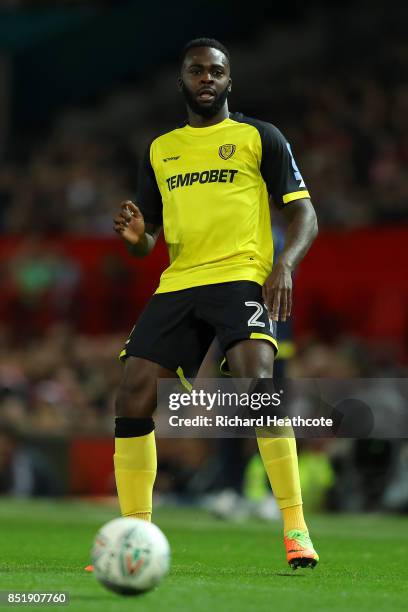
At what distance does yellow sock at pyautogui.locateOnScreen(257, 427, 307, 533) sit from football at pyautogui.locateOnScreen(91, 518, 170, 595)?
1171 millimetres

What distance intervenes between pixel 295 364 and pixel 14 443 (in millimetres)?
3010

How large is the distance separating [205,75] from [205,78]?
0.01 m

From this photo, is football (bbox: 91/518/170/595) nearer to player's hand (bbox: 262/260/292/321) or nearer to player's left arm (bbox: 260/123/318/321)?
player's hand (bbox: 262/260/292/321)

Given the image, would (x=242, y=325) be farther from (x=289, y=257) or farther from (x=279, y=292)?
(x=289, y=257)

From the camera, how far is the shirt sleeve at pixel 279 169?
20.9 feet

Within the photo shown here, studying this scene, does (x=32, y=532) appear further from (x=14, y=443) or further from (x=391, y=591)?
(x=14, y=443)

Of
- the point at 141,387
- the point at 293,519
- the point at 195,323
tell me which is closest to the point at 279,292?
the point at 195,323

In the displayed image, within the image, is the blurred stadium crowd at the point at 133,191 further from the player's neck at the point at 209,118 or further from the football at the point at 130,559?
the football at the point at 130,559

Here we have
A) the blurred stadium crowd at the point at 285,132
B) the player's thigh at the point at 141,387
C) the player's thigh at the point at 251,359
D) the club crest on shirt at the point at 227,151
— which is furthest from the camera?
the blurred stadium crowd at the point at 285,132

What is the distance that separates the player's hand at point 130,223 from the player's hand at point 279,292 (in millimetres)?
660

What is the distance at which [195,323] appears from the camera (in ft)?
20.6

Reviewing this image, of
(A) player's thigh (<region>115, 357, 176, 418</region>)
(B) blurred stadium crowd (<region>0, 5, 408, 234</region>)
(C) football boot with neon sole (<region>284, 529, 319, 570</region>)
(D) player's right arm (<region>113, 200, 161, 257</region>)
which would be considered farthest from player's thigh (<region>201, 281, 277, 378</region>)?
(B) blurred stadium crowd (<region>0, 5, 408, 234</region>)

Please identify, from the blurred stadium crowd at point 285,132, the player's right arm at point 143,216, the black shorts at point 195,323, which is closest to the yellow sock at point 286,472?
the black shorts at point 195,323

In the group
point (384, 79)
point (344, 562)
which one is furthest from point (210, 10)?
point (344, 562)
